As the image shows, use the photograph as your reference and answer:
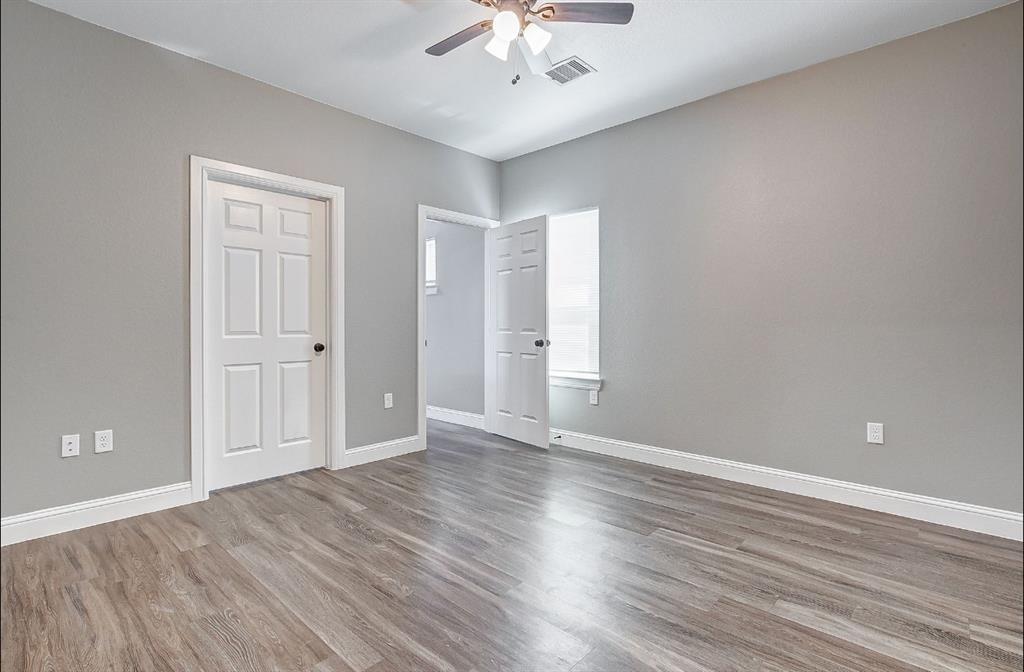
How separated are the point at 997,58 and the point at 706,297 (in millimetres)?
2867

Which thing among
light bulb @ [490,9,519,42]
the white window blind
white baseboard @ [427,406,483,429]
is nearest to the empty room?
light bulb @ [490,9,519,42]

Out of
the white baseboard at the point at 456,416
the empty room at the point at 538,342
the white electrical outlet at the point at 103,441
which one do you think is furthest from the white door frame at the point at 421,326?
the white electrical outlet at the point at 103,441

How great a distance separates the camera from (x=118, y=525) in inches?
99.4

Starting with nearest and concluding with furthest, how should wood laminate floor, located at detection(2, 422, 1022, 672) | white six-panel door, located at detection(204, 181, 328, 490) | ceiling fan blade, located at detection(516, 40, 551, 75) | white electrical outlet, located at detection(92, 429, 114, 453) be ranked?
wood laminate floor, located at detection(2, 422, 1022, 672)
white electrical outlet, located at detection(92, 429, 114, 453)
ceiling fan blade, located at detection(516, 40, 551, 75)
white six-panel door, located at detection(204, 181, 328, 490)

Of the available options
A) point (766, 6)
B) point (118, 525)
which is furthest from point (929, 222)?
point (118, 525)

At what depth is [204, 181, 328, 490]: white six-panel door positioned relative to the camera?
3061 mm

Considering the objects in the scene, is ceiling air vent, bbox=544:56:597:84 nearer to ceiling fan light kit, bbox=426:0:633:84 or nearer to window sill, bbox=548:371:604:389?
ceiling fan light kit, bbox=426:0:633:84

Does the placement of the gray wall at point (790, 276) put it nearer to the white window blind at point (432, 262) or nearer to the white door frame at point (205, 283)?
the white window blind at point (432, 262)

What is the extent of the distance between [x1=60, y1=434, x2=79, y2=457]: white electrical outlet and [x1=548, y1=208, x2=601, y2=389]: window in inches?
→ 116

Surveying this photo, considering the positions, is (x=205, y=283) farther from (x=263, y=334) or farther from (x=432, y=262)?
(x=432, y=262)

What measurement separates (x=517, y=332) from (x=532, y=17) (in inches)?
94.7

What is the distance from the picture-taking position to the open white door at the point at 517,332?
13.4ft

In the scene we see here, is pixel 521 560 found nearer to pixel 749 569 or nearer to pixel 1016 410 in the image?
pixel 749 569

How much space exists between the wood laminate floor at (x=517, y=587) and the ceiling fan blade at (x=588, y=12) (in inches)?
79.1
